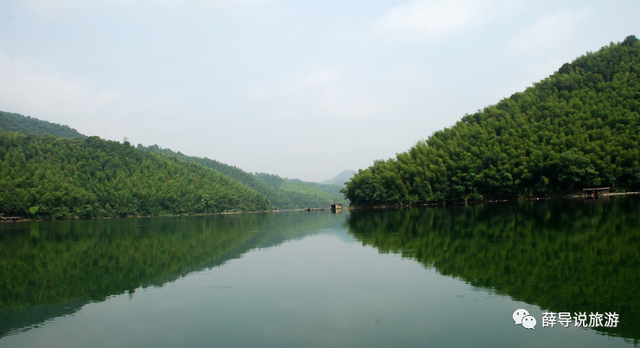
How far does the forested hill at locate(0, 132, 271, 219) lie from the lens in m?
68.2

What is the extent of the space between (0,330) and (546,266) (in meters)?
12.1

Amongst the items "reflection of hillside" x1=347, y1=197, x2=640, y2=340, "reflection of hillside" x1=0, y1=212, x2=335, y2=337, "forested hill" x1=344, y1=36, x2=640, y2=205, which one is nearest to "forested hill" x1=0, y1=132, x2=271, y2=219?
"forested hill" x1=344, y1=36, x2=640, y2=205

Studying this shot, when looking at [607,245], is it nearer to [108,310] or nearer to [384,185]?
[108,310]

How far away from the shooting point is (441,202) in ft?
196

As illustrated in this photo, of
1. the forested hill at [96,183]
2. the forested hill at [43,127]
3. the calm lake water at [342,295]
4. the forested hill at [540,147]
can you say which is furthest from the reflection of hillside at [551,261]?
the forested hill at [43,127]

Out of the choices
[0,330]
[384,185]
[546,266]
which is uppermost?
[384,185]

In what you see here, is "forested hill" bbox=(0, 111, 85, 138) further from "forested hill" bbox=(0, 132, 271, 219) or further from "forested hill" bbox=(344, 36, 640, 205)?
"forested hill" bbox=(344, 36, 640, 205)

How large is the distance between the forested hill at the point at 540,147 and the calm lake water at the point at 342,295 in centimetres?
3738

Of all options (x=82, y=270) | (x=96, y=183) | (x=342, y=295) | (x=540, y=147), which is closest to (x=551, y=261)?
(x=342, y=295)

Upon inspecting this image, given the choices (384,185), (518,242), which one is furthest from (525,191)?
(518,242)

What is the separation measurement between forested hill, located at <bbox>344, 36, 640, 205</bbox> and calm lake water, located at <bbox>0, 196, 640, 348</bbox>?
123 ft

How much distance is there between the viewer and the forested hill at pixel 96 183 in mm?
68188

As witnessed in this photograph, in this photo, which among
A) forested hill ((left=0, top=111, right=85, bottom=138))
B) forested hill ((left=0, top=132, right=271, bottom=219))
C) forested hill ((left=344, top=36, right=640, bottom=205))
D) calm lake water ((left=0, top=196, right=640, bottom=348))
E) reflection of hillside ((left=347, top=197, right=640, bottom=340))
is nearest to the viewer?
calm lake water ((left=0, top=196, right=640, bottom=348))

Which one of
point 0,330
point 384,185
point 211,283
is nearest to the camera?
point 0,330
